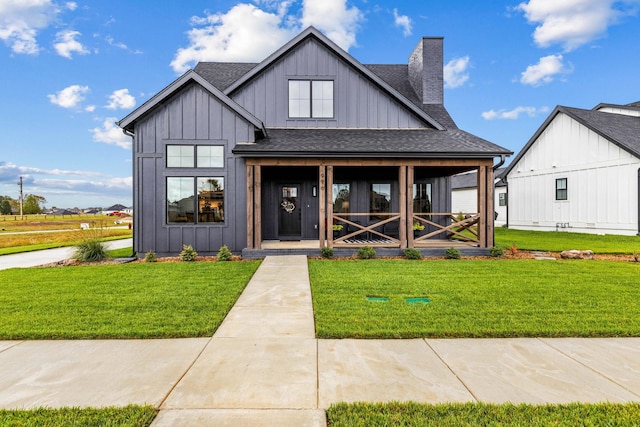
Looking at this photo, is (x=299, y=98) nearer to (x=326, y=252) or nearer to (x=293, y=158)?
(x=293, y=158)

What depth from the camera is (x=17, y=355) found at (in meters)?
3.27

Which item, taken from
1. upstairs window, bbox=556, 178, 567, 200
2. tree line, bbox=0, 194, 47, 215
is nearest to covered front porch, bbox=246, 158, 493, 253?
upstairs window, bbox=556, 178, 567, 200

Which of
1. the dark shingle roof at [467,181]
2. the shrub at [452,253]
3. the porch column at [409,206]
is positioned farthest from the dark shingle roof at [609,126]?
the porch column at [409,206]

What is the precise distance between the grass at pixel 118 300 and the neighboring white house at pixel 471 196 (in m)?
22.5

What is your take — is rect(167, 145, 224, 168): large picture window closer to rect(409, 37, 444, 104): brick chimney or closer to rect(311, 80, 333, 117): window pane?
rect(311, 80, 333, 117): window pane

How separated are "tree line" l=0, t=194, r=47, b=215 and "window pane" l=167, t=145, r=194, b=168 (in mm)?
84104

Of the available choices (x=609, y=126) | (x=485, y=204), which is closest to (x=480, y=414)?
(x=485, y=204)

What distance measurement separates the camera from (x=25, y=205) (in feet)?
236

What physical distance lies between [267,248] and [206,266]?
1.99 metres

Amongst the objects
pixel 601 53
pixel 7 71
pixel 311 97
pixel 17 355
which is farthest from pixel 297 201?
pixel 601 53

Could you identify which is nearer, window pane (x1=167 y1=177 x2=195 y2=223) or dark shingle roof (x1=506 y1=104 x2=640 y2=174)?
window pane (x1=167 y1=177 x2=195 y2=223)

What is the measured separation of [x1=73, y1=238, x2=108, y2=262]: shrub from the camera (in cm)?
891

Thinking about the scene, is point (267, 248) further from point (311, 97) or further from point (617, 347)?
point (617, 347)

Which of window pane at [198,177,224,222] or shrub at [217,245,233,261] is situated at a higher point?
window pane at [198,177,224,222]
